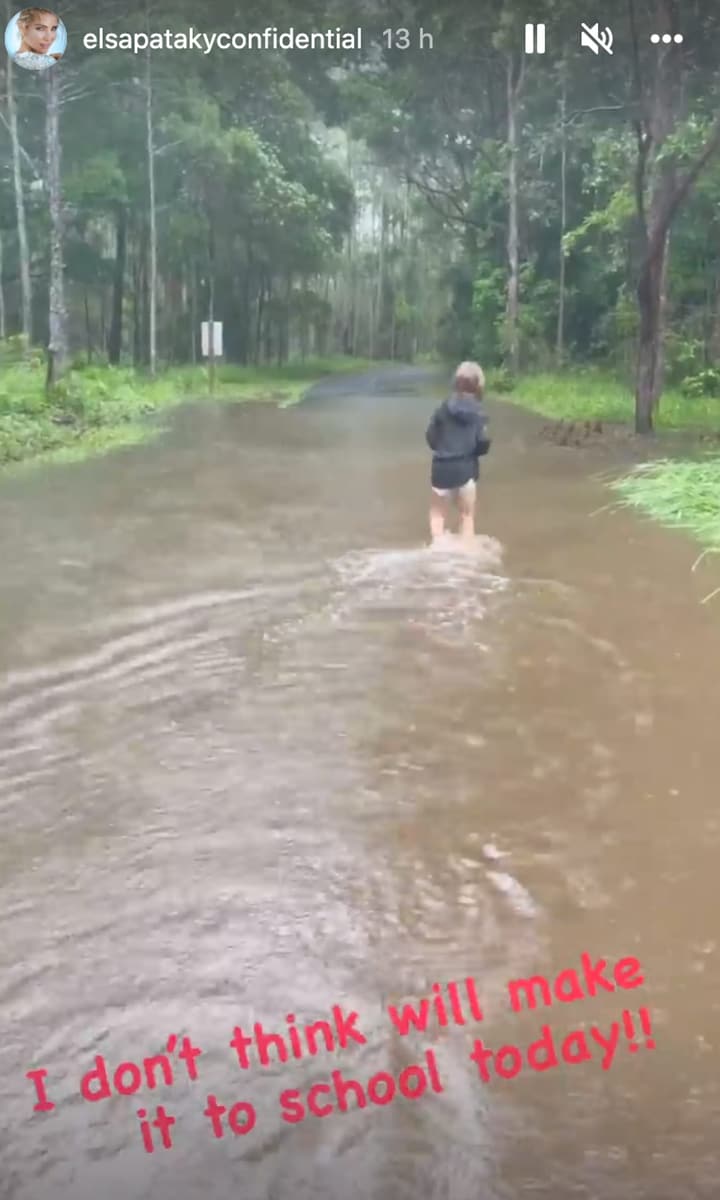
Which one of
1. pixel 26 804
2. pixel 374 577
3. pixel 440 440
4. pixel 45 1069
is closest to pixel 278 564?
pixel 374 577

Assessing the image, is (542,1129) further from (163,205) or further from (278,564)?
(163,205)

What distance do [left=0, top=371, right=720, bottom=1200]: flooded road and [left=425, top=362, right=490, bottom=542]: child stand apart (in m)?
0.56

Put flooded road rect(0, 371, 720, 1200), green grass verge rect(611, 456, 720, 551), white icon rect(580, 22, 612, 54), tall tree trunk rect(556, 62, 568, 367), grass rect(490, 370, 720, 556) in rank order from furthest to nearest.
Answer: tall tree trunk rect(556, 62, 568, 367)
grass rect(490, 370, 720, 556)
green grass verge rect(611, 456, 720, 551)
white icon rect(580, 22, 612, 54)
flooded road rect(0, 371, 720, 1200)

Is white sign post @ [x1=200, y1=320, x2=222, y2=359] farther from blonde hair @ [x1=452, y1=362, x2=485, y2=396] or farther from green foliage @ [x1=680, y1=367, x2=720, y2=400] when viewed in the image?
blonde hair @ [x1=452, y1=362, x2=485, y2=396]

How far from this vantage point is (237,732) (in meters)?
4.02

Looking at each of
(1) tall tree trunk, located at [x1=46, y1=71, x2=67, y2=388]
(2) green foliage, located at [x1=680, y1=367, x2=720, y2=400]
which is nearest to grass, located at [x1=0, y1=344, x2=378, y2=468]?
(1) tall tree trunk, located at [x1=46, y1=71, x2=67, y2=388]

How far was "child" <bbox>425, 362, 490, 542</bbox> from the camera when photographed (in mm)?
6969

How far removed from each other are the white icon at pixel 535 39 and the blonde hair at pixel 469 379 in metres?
1.58

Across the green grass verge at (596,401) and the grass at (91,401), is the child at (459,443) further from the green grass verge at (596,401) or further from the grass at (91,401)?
the green grass verge at (596,401)

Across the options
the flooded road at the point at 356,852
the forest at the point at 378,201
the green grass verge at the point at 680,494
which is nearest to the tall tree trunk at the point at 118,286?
the forest at the point at 378,201

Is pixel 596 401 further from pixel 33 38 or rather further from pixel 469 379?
pixel 33 38

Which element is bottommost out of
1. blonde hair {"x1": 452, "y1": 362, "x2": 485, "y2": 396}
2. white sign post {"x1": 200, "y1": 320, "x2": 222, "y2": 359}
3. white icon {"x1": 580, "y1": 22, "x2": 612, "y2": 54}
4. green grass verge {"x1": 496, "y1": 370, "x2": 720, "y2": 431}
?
green grass verge {"x1": 496, "y1": 370, "x2": 720, "y2": 431}

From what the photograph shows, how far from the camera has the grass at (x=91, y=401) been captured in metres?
12.1

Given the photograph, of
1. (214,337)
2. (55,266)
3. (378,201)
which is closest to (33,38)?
(55,266)
